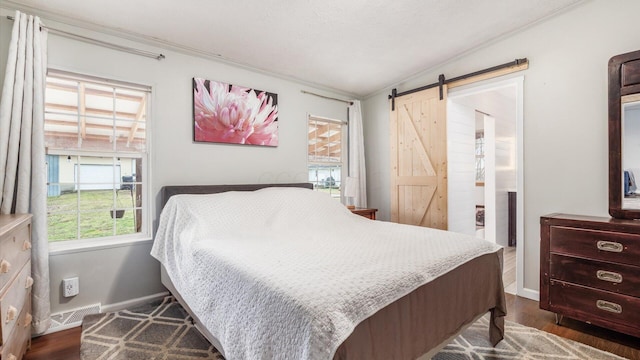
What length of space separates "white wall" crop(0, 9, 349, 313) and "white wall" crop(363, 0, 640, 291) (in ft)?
8.16

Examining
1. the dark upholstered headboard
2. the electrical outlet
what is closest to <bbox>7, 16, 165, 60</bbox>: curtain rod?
the dark upholstered headboard

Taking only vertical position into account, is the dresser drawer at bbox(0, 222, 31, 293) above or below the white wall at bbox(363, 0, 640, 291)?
below

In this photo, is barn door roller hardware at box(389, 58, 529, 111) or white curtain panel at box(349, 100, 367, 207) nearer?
barn door roller hardware at box(389, 58, 529, 111)

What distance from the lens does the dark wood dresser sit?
190 cm

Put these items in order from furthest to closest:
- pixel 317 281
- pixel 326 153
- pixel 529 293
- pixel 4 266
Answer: pixel 326 153 → pixel 529 293 → pixel 4 266 → pixel 317 281

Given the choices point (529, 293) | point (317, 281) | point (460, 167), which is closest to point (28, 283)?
point (317, 281)

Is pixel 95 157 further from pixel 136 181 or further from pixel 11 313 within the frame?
pixel 11 313

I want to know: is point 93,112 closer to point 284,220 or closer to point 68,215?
point 68,215

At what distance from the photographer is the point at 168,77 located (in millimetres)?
2760

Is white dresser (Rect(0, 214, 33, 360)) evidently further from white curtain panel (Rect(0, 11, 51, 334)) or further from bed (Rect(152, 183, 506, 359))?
bed (Rect(152, 183, 506, 359))

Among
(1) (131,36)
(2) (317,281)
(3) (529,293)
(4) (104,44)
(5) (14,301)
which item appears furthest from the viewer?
(3) (529,293)

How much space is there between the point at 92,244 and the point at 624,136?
4.30 metres

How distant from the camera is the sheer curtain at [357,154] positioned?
4.11m

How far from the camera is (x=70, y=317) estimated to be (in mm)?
2275
